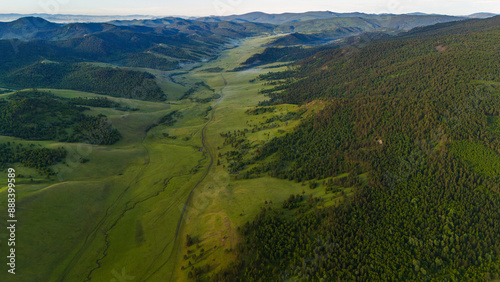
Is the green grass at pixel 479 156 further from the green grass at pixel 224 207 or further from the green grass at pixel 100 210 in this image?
the green grass at pixel 100 210

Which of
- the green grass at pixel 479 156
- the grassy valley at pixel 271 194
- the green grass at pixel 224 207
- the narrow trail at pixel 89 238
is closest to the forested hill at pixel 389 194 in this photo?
the green grass at pixel 479 156

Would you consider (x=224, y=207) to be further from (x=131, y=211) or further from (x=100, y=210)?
(x=100, y=210)

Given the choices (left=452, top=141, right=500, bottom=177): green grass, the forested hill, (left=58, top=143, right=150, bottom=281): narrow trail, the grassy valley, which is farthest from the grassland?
(left=452, top=141, right=500, bottom=177): green grass

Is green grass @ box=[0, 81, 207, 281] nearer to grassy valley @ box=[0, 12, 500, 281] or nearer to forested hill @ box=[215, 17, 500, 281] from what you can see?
grassy valley @ box=[0, 12, 500, 281]

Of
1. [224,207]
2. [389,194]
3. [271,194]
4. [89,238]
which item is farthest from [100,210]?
[389,194]

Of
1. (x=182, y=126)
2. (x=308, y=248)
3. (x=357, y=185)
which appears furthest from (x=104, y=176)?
(x=357, y=185)

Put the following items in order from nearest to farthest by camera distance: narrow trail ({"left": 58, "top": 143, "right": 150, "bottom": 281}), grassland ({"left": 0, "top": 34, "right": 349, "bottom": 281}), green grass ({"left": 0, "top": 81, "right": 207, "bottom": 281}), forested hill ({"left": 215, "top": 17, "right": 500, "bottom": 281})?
1. forested hill ({"left": 215, "top": 17, "right": 500, "bottom": 281})
2. narrow trail ({"left": 58, "top": 143, "right": 150, "bottom": 281})
3. grassland ({"left": 0, "top": 34, "right": 349, "bottom": 281})
4. green grass ({"left": 0, "top": 81, "right": 207, "bottom": 281})
